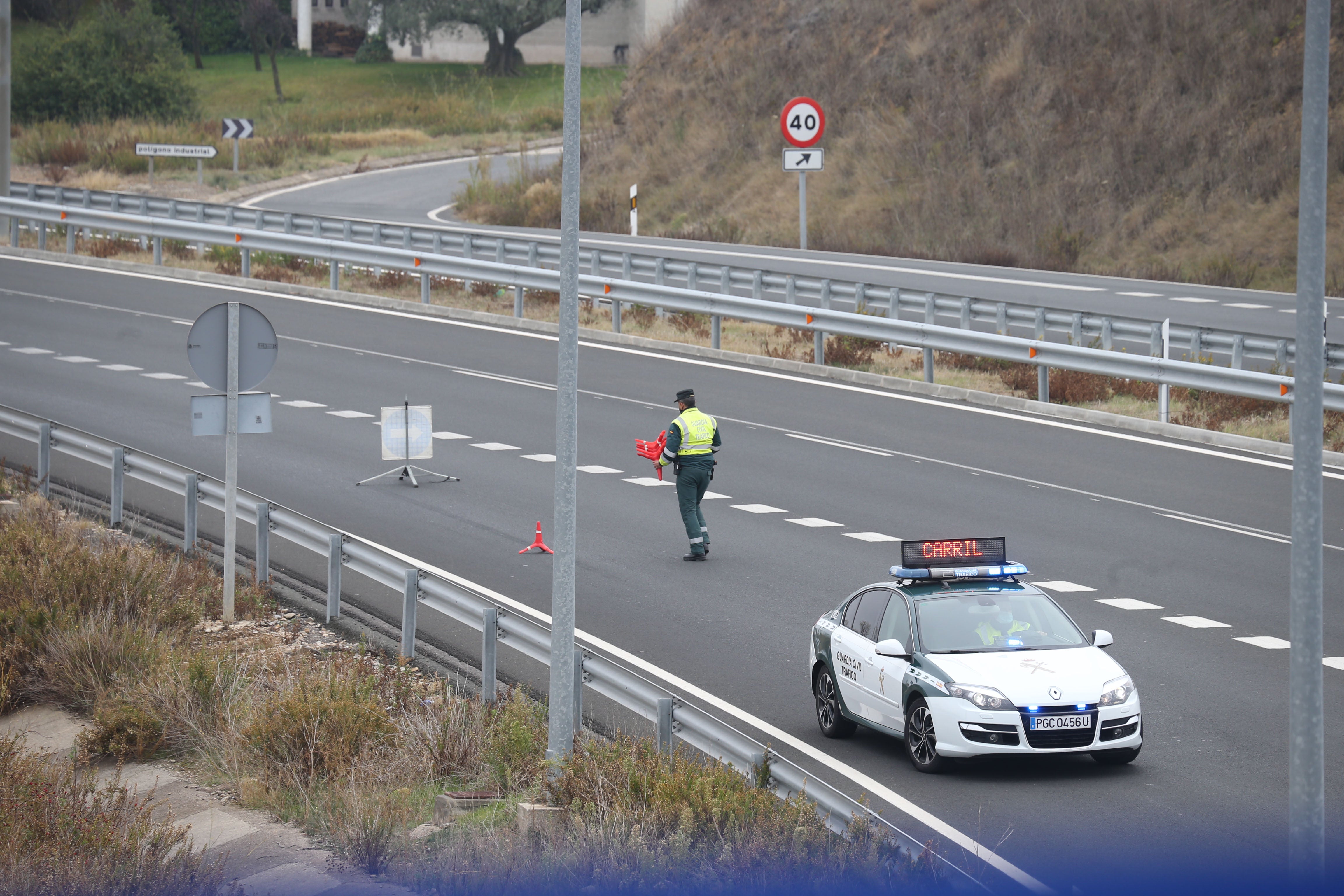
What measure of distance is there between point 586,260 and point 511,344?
568cm

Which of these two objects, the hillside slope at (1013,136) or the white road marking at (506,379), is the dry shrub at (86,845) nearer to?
the white road marking at (506,379)

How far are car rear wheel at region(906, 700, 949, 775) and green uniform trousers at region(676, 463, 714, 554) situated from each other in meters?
5.47

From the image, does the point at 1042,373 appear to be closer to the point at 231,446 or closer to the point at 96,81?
the point at 231,446

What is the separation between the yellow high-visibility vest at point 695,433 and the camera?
16.5 m

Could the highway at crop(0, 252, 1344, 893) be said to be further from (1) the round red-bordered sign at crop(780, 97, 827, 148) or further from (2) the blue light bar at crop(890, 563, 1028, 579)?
(1) the round red-bordered sign at crop(780, 97, 827, 148)

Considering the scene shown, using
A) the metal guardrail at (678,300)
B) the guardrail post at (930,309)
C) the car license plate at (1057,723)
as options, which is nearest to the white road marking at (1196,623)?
the car license plate at (1057,723)

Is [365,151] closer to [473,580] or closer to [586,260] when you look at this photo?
[586,260]

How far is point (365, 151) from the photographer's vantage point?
225ft

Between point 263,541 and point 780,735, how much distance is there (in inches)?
249

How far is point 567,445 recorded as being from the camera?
10375mm

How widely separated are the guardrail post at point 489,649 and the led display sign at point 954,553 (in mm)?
3097

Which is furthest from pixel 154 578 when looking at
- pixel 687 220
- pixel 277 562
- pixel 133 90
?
pixel 133 90

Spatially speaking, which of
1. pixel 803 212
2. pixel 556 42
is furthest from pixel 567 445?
pixel 556 42

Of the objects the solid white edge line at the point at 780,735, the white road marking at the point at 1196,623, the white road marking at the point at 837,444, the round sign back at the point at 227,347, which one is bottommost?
the solid white edge line at the point at 780,735
